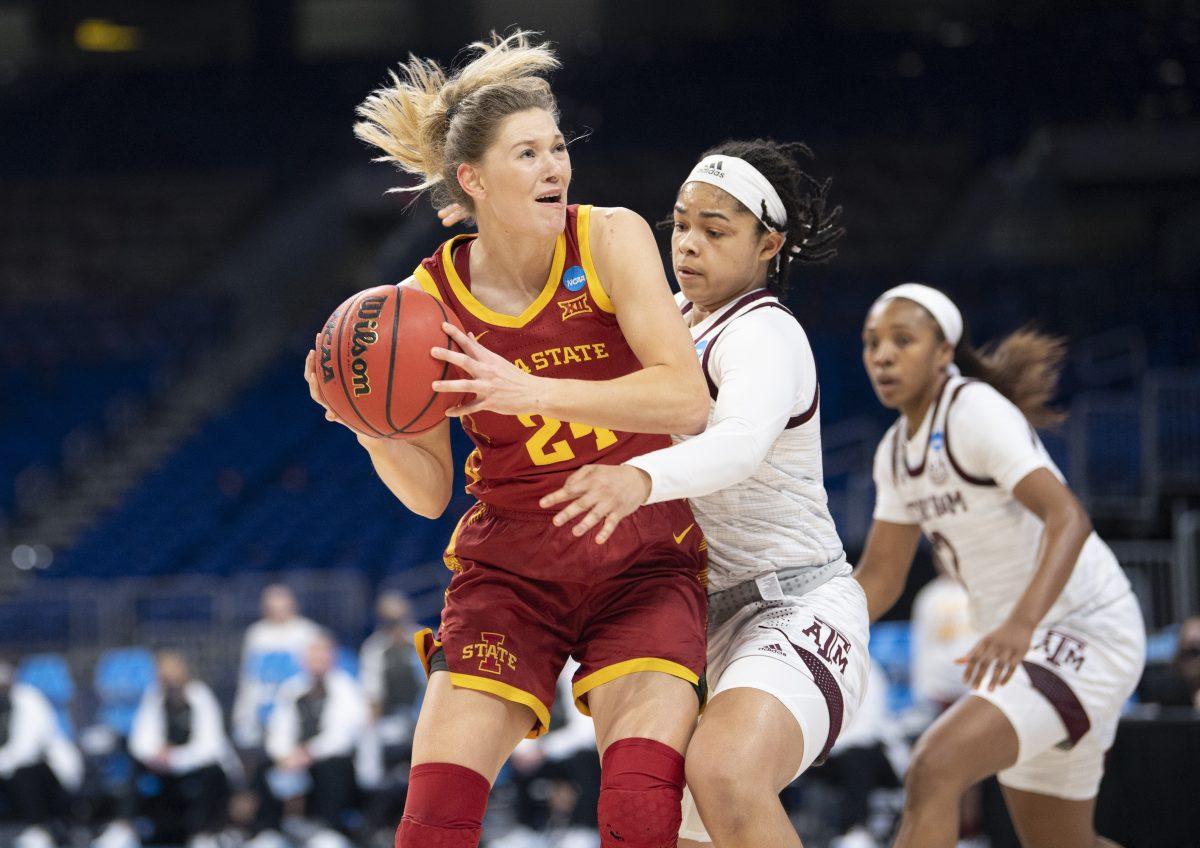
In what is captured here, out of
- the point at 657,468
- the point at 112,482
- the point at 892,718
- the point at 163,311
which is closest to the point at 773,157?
the point at 657,468

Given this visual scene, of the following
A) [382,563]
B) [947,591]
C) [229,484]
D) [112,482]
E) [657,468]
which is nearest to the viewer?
[657,468]

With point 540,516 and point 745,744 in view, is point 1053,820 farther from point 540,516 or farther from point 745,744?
point 540,516

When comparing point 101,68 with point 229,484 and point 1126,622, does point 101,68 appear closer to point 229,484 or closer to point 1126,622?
point 229,484

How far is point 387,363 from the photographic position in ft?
10.3

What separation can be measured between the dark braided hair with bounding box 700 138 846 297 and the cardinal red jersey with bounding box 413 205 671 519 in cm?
63

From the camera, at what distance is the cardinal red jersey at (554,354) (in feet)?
11.2

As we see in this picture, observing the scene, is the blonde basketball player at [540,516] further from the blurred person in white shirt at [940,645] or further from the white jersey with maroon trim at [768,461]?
the blurred person in white shirt at [940,645]

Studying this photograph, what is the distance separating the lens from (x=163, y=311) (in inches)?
734

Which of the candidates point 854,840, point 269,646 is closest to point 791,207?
point 854,840

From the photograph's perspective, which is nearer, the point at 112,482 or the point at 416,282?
the point at 416,282

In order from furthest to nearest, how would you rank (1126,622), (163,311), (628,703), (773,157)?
(163,311) < (1126,622) < (773,157) < (628,703)

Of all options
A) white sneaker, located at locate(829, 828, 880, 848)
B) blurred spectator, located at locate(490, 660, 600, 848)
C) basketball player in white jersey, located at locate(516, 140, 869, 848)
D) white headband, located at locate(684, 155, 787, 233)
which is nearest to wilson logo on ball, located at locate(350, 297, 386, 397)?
basketball player in white jersey, located at locate(516, 140, 869, 848)

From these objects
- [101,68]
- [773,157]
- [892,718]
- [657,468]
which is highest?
[101,68]

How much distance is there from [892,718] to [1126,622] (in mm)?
5117
